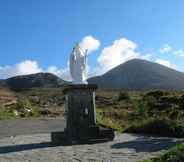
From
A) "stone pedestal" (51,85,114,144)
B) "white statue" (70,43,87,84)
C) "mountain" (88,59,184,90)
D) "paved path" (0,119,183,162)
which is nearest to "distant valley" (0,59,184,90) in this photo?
"mountain" (88,59,184,90)

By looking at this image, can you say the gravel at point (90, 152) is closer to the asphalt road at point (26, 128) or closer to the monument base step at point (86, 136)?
the monument base step at point (86, 136)

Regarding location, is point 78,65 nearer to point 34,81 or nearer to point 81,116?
point 81,116

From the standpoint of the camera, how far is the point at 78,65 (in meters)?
14.0

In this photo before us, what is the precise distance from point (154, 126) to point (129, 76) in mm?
146894

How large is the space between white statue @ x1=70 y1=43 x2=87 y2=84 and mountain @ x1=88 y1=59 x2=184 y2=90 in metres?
126

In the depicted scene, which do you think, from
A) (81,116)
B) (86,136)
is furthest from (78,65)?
(86,136)

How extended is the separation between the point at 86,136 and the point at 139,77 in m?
148

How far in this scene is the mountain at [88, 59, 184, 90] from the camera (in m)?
147

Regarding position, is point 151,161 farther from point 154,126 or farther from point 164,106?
point 164,106

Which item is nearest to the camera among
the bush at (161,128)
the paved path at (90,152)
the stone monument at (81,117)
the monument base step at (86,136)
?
the paved path at (90,152)

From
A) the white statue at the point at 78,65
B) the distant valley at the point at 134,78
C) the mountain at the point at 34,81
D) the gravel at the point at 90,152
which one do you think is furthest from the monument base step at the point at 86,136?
the distant valley at the point at 134,78

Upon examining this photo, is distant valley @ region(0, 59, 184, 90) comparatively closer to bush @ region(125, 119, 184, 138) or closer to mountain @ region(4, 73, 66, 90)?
mountain @ region(4, 73, 66, 90)

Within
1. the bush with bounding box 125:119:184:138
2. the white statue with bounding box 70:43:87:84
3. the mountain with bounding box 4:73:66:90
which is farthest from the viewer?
the mountain with bounding box 4:73:66:90

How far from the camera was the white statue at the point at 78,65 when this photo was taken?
13867 mm
